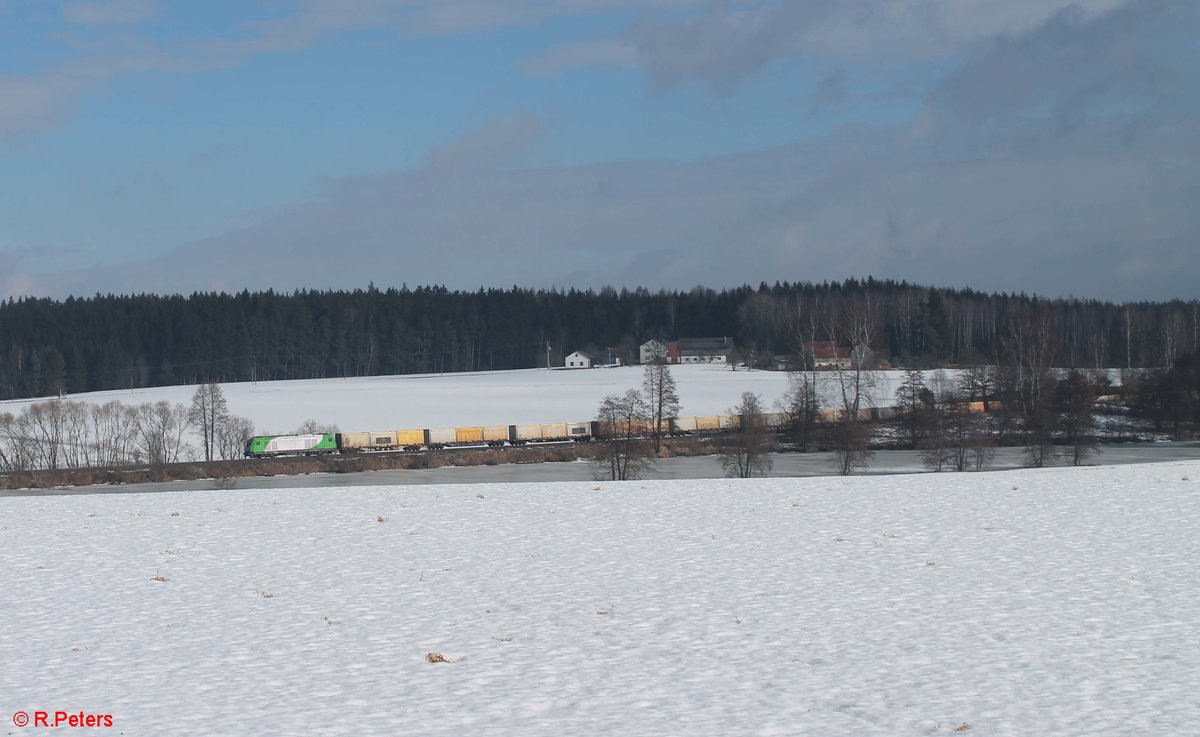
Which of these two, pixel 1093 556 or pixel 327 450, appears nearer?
pixel 1093 556

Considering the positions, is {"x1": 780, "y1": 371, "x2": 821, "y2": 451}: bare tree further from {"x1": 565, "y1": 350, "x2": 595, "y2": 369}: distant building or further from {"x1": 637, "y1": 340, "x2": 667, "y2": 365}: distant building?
{"x1": 565, "y1": 350, "x2": 595, "y2": 369}: distant building

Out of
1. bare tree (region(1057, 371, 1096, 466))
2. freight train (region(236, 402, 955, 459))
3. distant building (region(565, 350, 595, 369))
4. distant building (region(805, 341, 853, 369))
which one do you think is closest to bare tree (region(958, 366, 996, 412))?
freight train (region(236, 402, 955, 459))

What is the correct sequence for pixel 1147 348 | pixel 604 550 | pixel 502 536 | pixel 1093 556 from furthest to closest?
1. pixel 1147 348
2. pixel 502 536
3. pixel 604 550
4. pixel 1093 556

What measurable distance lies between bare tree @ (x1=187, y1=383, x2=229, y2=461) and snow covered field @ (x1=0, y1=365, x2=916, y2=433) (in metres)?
5.83

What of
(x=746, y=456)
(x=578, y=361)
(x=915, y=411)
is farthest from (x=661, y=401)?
(x=578, y=361)

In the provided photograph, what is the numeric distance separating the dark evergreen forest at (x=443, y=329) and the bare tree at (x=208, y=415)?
51434 millimetres

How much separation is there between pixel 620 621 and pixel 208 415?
74050 millimetres

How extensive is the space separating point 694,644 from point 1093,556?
7.53 meters

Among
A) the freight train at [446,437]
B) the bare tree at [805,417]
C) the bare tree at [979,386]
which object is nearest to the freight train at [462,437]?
the freight train at [446,437]

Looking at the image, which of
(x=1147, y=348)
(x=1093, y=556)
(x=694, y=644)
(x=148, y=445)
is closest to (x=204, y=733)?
(x=694, y=644)

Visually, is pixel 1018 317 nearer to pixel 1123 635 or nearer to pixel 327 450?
pixel 327 450

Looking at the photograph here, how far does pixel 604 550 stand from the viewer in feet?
54.7

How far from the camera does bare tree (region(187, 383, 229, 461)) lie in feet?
247

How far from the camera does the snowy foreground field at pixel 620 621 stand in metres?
8.81
